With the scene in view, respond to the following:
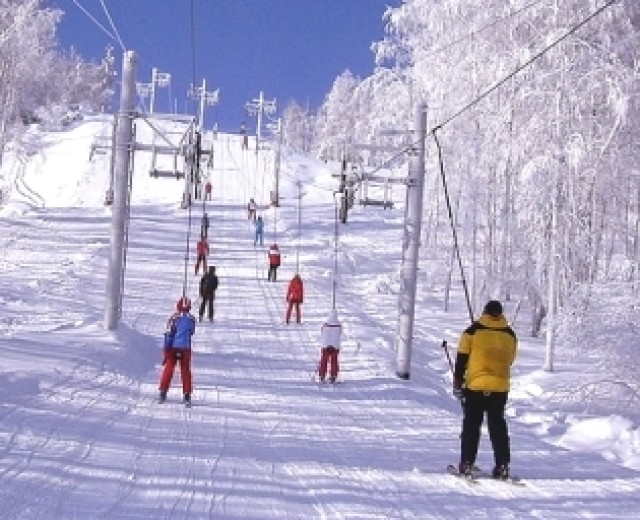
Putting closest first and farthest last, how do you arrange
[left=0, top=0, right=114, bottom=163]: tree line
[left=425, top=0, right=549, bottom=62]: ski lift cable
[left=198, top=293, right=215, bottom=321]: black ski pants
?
[left=198, top=293, right=215, bottom=321]: black ski pants → [left=425, top=0, right=549, bottom=62]: ski lift cable → [left=0, top=0, right=114, bottom=163]: tree line

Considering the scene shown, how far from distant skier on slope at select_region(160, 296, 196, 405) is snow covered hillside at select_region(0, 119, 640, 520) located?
27 cm

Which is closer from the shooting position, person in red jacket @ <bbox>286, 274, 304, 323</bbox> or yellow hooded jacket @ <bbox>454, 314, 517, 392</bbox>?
yellow hooded jacket @ <bbox>454, 314, 517, 392</bbox>

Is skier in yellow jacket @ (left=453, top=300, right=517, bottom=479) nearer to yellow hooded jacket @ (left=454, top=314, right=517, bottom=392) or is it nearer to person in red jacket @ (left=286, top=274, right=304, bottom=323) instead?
yellow hooded jacket @ (left=454, top=314, right=517, bottom=392)

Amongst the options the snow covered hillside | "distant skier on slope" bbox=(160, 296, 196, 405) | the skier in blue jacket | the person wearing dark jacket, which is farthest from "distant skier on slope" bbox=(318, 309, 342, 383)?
the skier in blue jacket

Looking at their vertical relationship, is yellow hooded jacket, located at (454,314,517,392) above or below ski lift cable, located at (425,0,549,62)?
below

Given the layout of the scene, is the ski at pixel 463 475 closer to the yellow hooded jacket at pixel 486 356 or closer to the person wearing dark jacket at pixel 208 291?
the yellow hooded jacket at pixel 486 356

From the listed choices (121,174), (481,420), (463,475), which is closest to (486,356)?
(481,420)

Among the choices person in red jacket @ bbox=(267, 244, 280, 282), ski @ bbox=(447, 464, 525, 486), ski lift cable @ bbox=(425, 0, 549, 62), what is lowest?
ski @ bbox=(447, 464, 525, 486)

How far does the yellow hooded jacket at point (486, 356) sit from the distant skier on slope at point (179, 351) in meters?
4.28

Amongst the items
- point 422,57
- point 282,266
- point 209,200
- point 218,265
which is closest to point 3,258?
point 218,265

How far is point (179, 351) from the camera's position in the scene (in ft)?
39.7

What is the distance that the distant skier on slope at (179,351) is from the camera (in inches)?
463

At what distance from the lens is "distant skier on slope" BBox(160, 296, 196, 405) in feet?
38.5

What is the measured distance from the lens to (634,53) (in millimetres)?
23031
